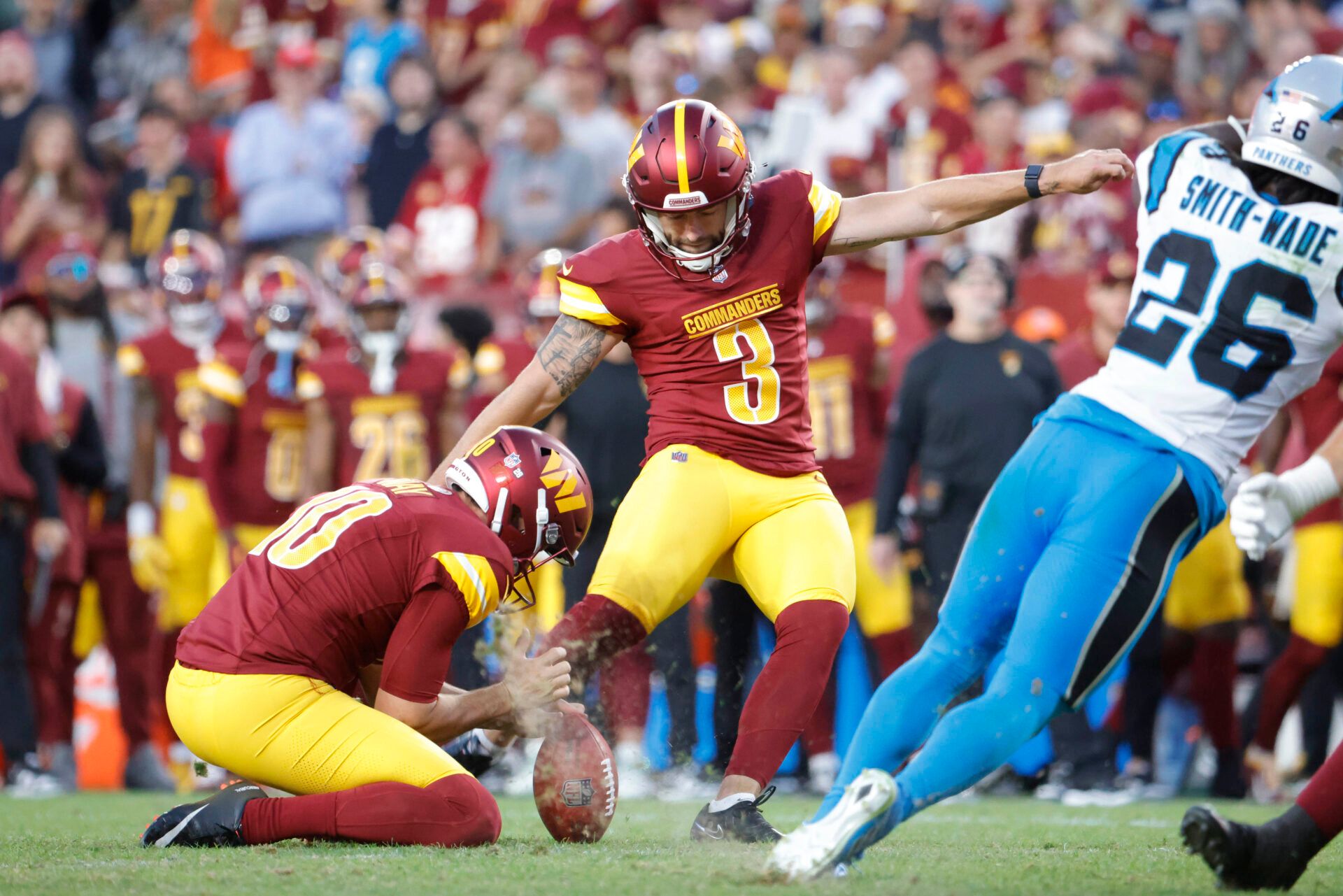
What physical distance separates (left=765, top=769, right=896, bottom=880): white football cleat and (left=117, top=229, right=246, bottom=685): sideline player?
5.43 meters

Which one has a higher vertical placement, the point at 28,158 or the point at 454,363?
the point at 28,158

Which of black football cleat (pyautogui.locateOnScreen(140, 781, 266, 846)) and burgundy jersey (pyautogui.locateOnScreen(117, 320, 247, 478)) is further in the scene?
burgundy jersey (pyautogui.locateOnScreen(117, 320, 247, 478))

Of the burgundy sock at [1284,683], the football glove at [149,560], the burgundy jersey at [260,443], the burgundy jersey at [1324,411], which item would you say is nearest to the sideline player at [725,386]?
the burgundy jersey at [1324,411]

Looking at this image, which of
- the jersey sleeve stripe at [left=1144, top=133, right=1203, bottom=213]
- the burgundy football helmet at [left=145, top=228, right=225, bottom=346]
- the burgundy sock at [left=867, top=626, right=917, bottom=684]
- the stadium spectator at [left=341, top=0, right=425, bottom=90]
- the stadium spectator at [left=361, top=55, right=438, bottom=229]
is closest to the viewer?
the jersey sleeve stripe at [left=1144, top=133, right=1203, bottom=213]

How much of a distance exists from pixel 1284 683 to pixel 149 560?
17.4 feet

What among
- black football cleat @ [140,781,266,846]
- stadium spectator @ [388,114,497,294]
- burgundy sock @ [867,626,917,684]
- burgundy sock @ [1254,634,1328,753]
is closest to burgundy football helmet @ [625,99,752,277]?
black football cleat @ [140,781,266,846]

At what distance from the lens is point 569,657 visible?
4477 mm

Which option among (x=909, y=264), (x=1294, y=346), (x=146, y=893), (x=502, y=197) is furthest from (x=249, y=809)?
(x=502, y=197)

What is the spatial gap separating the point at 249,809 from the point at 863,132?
7378 mm

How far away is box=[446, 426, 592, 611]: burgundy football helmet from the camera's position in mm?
4250

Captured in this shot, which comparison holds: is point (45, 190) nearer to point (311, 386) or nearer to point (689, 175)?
point (311, 386)

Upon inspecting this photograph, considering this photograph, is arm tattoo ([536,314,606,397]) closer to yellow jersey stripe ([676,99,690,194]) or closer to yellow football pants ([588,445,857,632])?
yellow football pants ([588,445,857,632])

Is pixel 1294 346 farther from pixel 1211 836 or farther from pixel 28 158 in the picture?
pixel 28 158

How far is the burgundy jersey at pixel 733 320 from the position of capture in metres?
4.64
